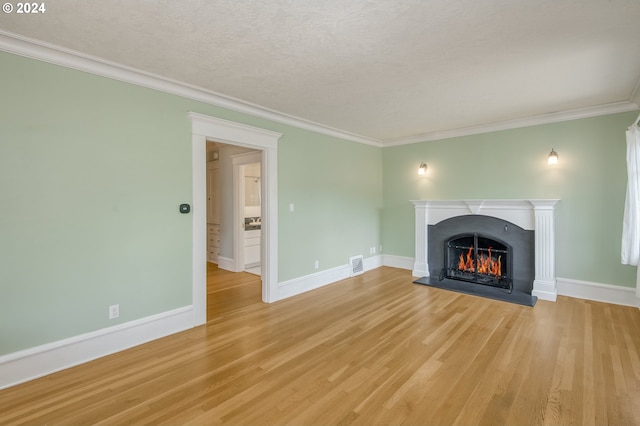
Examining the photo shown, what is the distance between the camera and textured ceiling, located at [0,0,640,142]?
198 cm

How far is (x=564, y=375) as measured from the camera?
2396mm

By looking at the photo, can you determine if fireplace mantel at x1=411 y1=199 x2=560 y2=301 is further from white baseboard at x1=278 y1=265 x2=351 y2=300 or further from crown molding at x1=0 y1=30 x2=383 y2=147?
crown molding at x1=0 y1=30 x2=383 y2=147

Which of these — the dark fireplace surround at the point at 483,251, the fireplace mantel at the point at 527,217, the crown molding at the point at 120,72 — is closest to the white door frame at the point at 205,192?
the crown molding at the point at 120,72

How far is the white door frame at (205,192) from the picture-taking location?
3.37 m

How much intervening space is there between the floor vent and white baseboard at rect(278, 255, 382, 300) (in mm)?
93

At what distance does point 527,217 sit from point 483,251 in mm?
840

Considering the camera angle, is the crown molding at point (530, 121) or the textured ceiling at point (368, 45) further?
the crown molding at point (530, 121)

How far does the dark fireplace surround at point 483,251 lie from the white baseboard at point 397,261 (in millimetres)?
537

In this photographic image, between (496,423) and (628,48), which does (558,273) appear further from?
(496,423)

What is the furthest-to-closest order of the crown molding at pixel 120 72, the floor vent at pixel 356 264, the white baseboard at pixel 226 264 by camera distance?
the white baseboard at pixel 226 264 < the floor vent at pixel 356 264 < the crown molding at pixel 120 72

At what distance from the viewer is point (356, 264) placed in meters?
5.61

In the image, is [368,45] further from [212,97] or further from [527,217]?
[527,217]

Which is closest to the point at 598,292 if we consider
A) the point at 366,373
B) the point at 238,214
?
the point at 366,373

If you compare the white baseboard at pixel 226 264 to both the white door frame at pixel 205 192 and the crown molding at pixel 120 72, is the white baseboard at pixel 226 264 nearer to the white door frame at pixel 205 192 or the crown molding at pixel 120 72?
the white door frame at pixel 205 192
